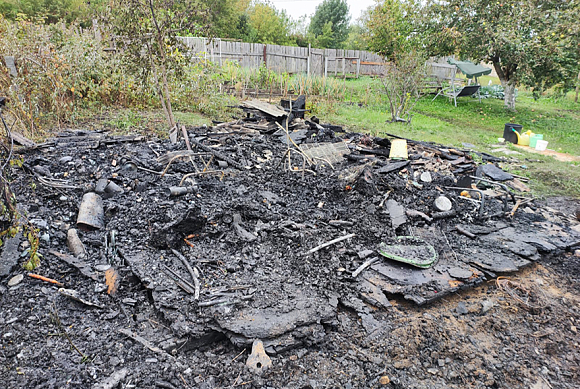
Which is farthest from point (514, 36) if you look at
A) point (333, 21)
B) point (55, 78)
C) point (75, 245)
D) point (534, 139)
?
point (333, 21)

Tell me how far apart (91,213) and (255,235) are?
1.90 metres

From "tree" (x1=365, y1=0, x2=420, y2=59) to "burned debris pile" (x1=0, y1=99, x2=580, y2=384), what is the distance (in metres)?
12.2

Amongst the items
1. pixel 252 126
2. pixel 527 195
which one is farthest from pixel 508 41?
pixel 252 126

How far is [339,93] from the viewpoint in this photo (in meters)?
15.4

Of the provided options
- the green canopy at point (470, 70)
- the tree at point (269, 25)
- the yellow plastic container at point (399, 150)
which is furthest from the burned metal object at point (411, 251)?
the tree at point (269, 25)

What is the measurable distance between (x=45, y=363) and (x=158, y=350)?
0.75 meters

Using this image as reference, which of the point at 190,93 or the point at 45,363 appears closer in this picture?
the point at 45,363

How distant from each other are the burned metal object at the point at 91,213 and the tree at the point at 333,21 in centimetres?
3362

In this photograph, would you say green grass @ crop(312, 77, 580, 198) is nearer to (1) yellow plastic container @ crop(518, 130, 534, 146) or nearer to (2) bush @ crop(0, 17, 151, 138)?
(1) yellow plastic container @ crop(518, 130, 534, 146)

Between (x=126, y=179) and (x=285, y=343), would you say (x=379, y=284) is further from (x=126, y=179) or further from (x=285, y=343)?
(x=126, y=179)

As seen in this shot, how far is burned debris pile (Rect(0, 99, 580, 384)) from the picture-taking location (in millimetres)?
3074

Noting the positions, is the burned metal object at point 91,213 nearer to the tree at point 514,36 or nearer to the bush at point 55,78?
the bush at point 55,78

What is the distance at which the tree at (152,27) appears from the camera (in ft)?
22.3

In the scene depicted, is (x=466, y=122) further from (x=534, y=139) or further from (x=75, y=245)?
(x=75, y=245)
